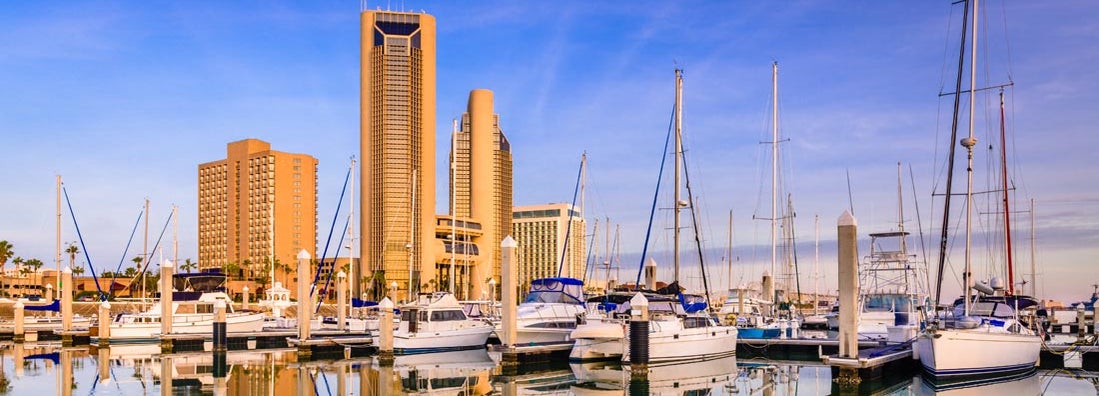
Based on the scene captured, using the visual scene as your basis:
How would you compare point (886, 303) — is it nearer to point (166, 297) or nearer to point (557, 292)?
point (557, 292)

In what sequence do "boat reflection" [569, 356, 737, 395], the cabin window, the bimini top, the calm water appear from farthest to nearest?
the bimini top
the cabin window
"boat reflection" [569, 356, 737, 395]
the calm water

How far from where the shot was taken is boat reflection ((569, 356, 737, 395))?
97.4 ft

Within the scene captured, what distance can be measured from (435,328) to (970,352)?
71.4ft

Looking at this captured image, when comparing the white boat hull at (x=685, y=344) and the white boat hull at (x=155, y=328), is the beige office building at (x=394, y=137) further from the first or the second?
the white boat hull at (x=685, y=344)

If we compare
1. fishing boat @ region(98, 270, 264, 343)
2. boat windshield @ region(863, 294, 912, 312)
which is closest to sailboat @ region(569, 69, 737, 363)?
boat windshield @ region(863, 294, 912, 312)

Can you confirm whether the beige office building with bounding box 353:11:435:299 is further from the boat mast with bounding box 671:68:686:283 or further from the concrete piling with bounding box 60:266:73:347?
the boat mast with bounding box 671:68:686:283

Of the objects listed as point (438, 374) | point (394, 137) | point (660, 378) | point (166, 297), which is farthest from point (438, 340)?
point (394, 137)

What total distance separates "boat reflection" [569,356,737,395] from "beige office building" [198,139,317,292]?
5945 inches

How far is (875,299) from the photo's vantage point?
44875 mm

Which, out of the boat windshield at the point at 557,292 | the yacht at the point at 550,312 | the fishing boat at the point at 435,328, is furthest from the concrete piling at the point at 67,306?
the boat windshield at the point at 557,292

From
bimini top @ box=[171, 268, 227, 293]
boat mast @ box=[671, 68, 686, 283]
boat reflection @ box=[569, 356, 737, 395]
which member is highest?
boat mast @ box=[671, 68, 686, 283]

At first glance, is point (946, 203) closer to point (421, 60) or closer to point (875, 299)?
point (875, 299)

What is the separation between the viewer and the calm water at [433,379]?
Answer: 95.9ft

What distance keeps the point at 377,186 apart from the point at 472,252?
65.5 ft
